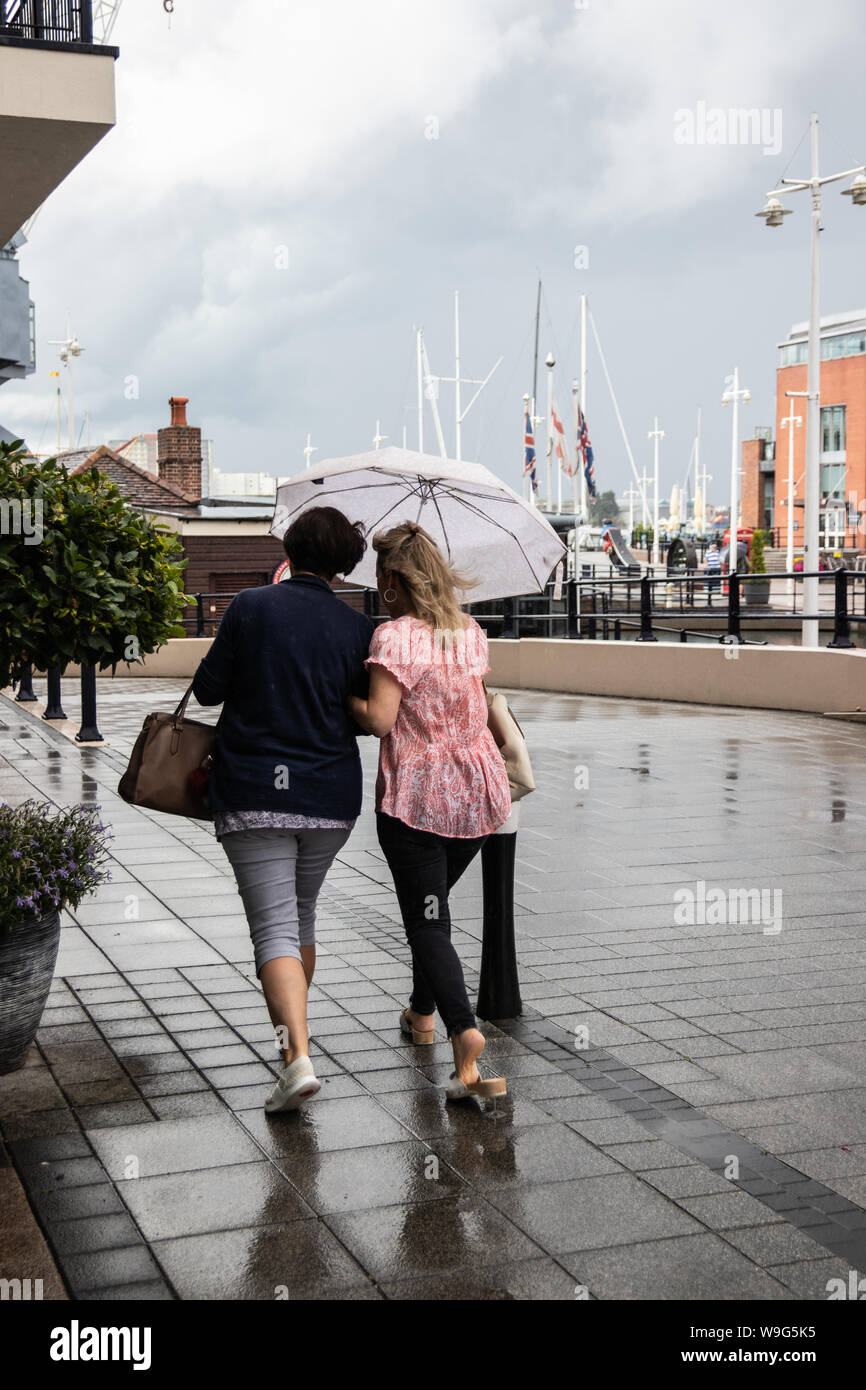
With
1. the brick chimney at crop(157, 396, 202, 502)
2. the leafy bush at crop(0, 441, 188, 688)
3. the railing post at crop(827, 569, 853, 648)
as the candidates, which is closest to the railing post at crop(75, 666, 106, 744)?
the railing post at crop(827, 569, 853, 648)

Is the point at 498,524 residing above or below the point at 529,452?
below

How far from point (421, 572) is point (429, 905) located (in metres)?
1.03

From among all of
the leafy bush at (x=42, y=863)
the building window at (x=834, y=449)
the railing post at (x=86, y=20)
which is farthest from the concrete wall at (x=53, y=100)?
the building window at (x=834, y=449)

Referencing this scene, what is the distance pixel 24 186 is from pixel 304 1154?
7765mm

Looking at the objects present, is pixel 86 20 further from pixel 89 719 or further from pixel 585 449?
pixel 585 449

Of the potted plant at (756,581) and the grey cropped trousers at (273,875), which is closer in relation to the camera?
the grey cropped trousers at (273,875)

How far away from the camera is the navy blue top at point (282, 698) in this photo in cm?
420

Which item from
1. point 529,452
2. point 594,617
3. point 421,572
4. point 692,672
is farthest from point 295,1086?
point 529,452

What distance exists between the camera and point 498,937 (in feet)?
17.1

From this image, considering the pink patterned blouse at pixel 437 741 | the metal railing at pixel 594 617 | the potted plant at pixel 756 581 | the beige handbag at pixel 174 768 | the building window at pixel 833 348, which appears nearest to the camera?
the pink patterned blouse at pixel 437 741

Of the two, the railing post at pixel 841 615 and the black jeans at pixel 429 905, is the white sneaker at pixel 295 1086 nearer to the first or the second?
the black jeans at pixel 429 905

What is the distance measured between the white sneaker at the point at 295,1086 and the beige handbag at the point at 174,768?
31.8 inches

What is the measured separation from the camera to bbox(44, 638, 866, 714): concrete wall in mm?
15203

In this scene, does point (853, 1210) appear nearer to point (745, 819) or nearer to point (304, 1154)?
point (304, 1154)
